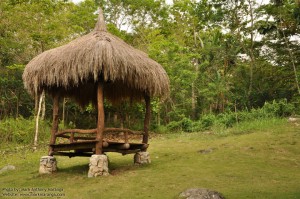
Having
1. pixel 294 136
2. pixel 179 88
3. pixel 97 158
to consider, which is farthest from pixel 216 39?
pixel 97 158

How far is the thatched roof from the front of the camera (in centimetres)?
717

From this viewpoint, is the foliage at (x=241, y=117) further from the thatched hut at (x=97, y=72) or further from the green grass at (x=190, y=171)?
the thatched hut at (x=97, y=72)

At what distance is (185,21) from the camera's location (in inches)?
911

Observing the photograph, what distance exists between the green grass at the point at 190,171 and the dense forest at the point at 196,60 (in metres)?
4.44

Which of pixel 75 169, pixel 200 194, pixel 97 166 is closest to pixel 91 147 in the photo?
pixel 97 166

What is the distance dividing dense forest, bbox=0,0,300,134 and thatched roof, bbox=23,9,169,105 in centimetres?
577

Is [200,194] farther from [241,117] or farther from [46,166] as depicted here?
[241,117]

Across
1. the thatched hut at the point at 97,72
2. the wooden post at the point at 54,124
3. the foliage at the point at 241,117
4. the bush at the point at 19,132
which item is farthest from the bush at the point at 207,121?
the wooden post at the point at 54,124

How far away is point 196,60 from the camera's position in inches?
811

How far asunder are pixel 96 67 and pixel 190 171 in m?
3.08

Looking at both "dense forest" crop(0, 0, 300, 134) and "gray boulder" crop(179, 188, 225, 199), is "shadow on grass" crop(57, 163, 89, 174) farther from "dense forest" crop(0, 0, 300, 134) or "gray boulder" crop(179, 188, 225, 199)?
"dense forest" crop(0, 0, 300, 134)

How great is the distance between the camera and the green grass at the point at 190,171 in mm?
6020

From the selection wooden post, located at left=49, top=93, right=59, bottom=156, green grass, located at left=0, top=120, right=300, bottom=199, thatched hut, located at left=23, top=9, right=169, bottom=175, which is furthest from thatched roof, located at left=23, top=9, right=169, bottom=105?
green grass, located at left=0, top=120, right=300, bottom=199

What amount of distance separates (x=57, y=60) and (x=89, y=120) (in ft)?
36.8
